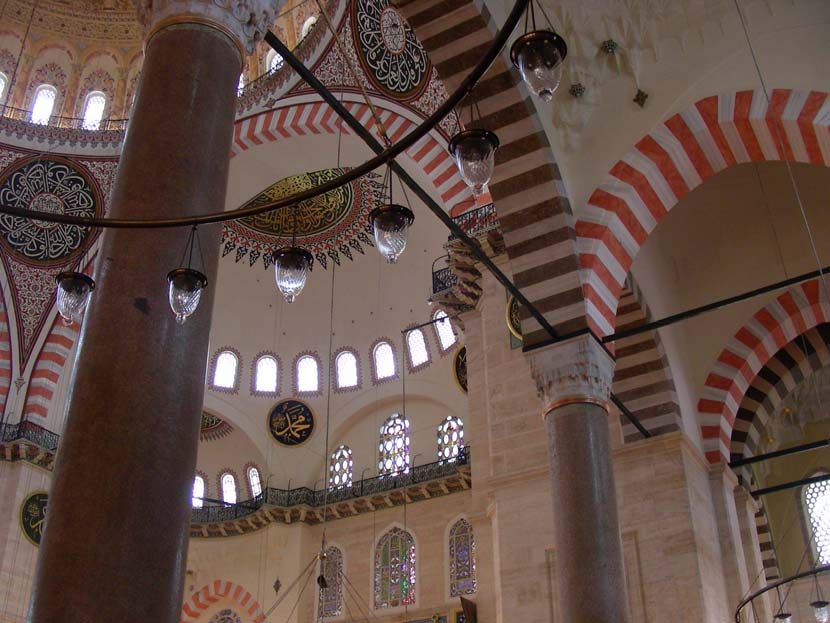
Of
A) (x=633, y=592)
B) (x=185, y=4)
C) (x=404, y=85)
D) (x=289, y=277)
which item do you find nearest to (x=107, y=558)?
(x=289, y=277)

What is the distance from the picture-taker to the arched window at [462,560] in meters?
15.3

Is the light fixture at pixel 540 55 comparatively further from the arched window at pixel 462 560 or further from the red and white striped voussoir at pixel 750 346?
the arched window at pixel 462 560

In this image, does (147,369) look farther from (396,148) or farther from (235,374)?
(235,374)

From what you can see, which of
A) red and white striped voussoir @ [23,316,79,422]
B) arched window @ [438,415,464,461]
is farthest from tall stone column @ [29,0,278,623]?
arched window @ [438,415,464,461]

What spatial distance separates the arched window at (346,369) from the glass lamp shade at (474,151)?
15522 mm

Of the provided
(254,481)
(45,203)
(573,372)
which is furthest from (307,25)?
(573,372)

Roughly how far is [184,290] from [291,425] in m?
15.9

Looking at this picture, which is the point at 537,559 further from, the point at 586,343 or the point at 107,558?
the point at 107,558

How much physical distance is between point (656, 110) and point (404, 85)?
5.76m

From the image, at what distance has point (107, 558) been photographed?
247 cm

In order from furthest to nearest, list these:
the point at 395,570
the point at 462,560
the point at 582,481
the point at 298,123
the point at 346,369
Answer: the point at 346,369 → the point at 395,570 → the point at 462,560 → the point at 298,123 → the point at 582,481

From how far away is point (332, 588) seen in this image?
16.9 metres

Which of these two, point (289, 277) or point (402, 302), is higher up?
point (402, 302)

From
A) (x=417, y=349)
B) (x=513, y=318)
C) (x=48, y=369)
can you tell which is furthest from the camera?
(x=417, y=349)
